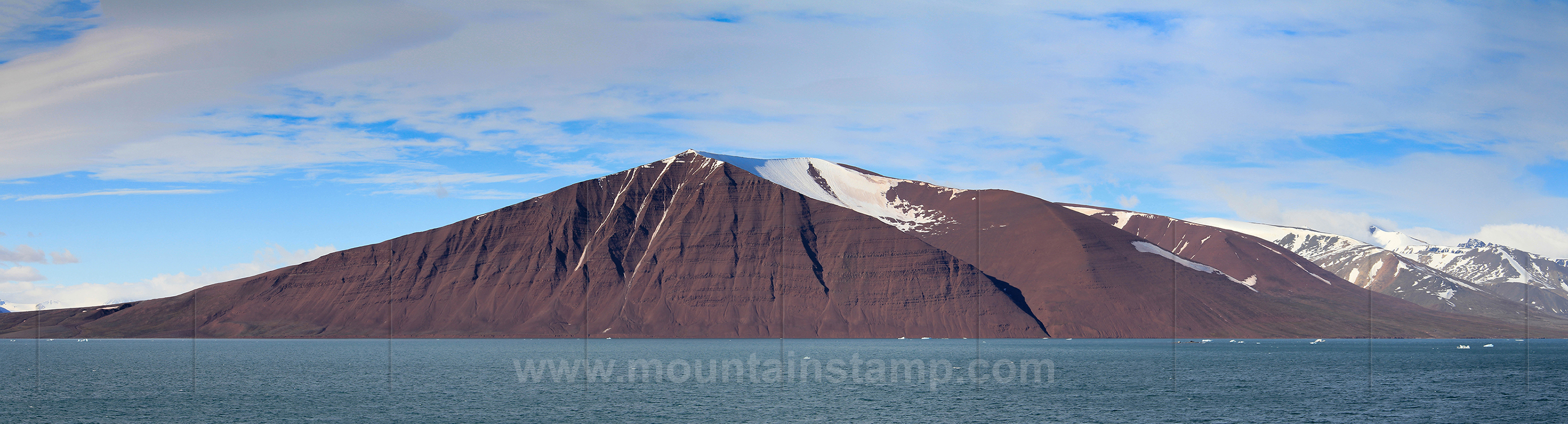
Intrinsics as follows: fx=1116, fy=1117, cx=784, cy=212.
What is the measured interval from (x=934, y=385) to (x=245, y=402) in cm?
5540

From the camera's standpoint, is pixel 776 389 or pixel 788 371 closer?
pixel 776 389

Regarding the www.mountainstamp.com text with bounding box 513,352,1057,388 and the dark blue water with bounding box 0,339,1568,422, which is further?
the www.mountainstamp.com text with bounding box 513,352,1057,388

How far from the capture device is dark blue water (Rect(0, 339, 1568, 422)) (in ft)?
244

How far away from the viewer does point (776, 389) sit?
3723 inches

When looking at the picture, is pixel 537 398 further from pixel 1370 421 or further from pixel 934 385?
pixel 1370 421

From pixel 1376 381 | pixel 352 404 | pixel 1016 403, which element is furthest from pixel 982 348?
pixel 352 404

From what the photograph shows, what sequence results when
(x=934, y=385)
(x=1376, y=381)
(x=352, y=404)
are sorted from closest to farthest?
(x=352, y=404) → (x=934, y=385) → (x=1376, y=381)

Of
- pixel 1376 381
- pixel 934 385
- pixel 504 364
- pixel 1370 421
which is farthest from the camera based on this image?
pixel 504 364

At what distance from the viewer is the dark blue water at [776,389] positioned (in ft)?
244

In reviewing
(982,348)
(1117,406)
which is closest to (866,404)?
(1117,406)

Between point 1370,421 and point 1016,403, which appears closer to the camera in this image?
point 1370,421

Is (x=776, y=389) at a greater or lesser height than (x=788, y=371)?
greater

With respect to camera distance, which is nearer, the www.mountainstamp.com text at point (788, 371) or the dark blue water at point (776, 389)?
the dark blue water at point (776, 389)

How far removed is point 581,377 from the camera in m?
108
